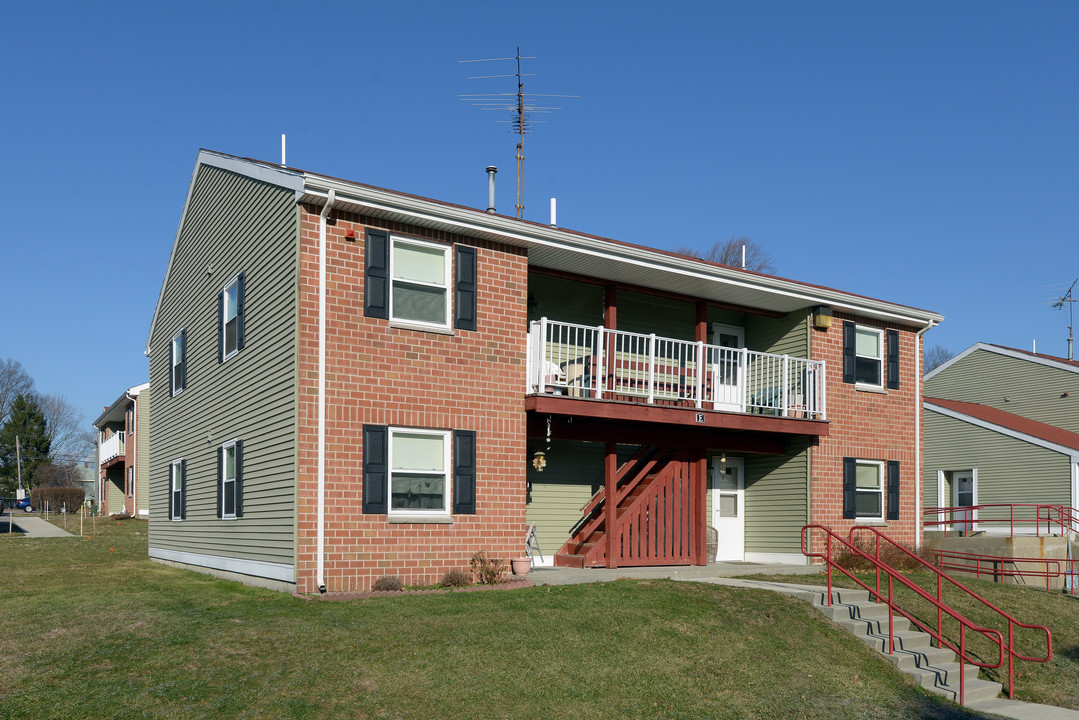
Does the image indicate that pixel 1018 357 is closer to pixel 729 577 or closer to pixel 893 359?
pixel 893 359

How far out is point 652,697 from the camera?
9008 mm

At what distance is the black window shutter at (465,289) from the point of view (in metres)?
14.0

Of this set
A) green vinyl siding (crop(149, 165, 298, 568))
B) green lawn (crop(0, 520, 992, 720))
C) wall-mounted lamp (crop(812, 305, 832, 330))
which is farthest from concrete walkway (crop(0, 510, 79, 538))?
wall-mounted lamp (crop(812, 305, 832, 330))

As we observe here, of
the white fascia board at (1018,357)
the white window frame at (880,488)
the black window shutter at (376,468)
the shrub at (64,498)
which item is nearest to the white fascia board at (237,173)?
the black window shutter at (376,468)

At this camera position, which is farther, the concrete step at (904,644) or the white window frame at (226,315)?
the white window frame at (226,315)

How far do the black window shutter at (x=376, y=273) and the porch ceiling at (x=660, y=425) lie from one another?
9.11 ft

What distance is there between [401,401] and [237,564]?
4165 mm

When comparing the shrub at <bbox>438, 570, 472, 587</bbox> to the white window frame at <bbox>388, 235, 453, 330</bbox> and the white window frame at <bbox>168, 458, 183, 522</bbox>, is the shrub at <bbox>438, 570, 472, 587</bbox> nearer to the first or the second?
the white window frame at <bbox>388, 235, 453, 330</bbox>

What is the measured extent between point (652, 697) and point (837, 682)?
2492mm

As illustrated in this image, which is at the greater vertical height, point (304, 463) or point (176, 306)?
point (176, 306)

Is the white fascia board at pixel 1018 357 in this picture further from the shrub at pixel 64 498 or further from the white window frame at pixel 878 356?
the shrub at pixel 64 498

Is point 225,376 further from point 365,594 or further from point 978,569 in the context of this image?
point 978,569

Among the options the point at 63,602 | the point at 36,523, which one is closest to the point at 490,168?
the point at 63,602

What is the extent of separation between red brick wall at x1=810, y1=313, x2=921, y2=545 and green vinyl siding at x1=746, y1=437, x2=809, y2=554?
27 cm
